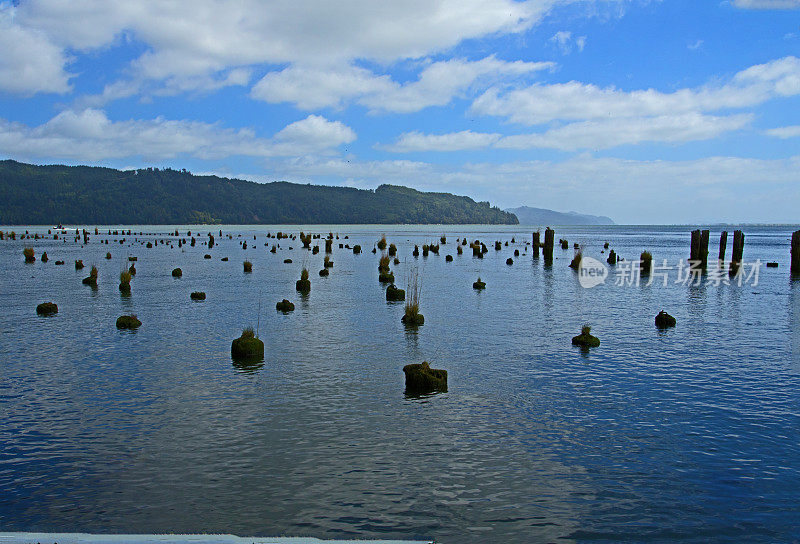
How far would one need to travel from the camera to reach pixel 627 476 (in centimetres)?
899

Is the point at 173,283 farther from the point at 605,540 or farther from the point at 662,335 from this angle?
the point at 605,540

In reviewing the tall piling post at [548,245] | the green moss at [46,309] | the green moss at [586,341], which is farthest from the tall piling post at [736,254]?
the green moss at [46,309]

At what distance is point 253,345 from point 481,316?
1075 centimetres

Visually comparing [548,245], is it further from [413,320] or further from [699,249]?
[413,320]

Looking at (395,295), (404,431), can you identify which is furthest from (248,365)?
(395,295)

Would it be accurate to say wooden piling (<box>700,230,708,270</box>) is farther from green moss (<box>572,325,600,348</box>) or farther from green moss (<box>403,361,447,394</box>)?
green moss (<box>403,361,447,394</box>)

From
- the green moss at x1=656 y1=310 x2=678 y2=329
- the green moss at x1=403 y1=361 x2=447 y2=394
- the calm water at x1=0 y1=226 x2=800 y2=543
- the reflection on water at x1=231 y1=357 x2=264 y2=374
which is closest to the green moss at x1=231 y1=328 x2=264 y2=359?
the reflection on water at x1=231 y1=357 x2=264 y2=374

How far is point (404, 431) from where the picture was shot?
35.7 ft

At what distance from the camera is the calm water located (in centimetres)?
782

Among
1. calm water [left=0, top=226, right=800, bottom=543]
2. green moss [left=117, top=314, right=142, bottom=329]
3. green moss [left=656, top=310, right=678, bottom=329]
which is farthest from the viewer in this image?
green moss [left=656, top=310, right=678, bottom=329]

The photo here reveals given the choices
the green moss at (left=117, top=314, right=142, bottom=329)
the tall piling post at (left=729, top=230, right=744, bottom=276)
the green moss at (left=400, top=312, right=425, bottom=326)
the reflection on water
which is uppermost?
the tall piling post at (left=729, top=230, right=744, bottom=276)

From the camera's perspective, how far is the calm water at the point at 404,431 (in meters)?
7.82

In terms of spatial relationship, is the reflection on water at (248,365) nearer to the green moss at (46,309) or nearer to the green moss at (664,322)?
the green moss at (46,309)

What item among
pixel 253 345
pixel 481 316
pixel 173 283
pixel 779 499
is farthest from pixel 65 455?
pixel 173 283
